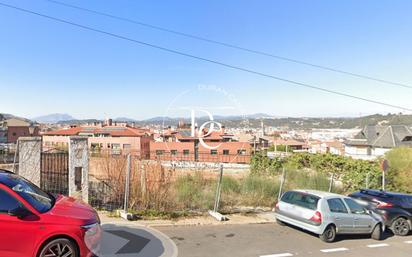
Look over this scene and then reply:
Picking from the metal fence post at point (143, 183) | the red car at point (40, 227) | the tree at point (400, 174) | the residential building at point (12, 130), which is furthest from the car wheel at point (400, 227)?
the residential building at point (12, 130)

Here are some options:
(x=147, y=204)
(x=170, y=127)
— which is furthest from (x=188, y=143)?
(x=147, y=204)

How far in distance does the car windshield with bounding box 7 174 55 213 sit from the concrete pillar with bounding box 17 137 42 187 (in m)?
4.44

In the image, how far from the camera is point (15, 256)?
17.9 feet

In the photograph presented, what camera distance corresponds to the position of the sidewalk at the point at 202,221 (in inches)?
393

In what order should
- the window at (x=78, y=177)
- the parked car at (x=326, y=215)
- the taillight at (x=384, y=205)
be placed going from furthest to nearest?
the taillight at (x=384, y=205) → the window at (x=78, y=177) → the parked car at (x=326, y=215)

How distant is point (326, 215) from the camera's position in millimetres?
9859

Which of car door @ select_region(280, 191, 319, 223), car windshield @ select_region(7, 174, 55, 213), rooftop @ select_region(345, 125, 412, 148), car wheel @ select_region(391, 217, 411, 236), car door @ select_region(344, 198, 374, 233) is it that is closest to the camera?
car windshield @ select_region(7, 174, 55, 213)

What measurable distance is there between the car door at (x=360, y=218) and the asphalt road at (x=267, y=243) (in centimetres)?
35

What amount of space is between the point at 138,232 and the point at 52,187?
160 inches

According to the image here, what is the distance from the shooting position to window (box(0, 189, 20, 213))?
552 cm

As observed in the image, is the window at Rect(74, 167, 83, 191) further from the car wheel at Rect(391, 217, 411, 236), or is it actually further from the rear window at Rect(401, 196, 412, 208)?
the rear window at Rect(401, 196, 412, 208)

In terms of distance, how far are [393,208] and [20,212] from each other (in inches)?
454

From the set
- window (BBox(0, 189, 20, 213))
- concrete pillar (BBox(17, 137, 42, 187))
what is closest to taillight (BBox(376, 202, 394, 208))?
window (BBox(0, 189, 20, 213))

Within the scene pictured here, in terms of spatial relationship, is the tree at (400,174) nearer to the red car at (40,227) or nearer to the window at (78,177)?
the window at (78,177)
